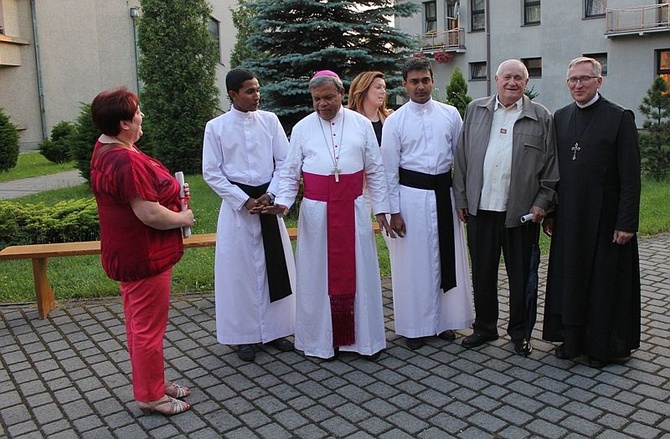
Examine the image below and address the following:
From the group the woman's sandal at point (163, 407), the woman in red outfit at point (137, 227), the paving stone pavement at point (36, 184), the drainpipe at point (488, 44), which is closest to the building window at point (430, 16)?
the drainpipe at point (488, 44)

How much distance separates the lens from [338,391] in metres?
4.37

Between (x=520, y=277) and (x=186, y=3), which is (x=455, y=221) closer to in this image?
(x=520, y=277)

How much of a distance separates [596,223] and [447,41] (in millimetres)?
28385

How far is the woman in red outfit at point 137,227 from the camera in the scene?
3.71m

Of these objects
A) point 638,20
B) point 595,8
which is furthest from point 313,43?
point 595,8

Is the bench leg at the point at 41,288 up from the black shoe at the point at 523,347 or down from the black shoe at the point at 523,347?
up

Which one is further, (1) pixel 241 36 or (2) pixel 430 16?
(2) pixel 430 16

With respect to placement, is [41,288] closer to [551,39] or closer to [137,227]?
[137,227]

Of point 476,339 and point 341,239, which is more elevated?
point 341,239

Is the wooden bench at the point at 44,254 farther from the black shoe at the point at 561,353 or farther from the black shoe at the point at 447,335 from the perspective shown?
the black shoe at the point at 561,353

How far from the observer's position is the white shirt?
4.71m

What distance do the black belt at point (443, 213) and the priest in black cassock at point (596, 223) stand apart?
0.82m

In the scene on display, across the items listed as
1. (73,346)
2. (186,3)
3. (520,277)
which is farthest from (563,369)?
(186,3)

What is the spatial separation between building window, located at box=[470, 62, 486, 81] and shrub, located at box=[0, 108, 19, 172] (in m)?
21.4
